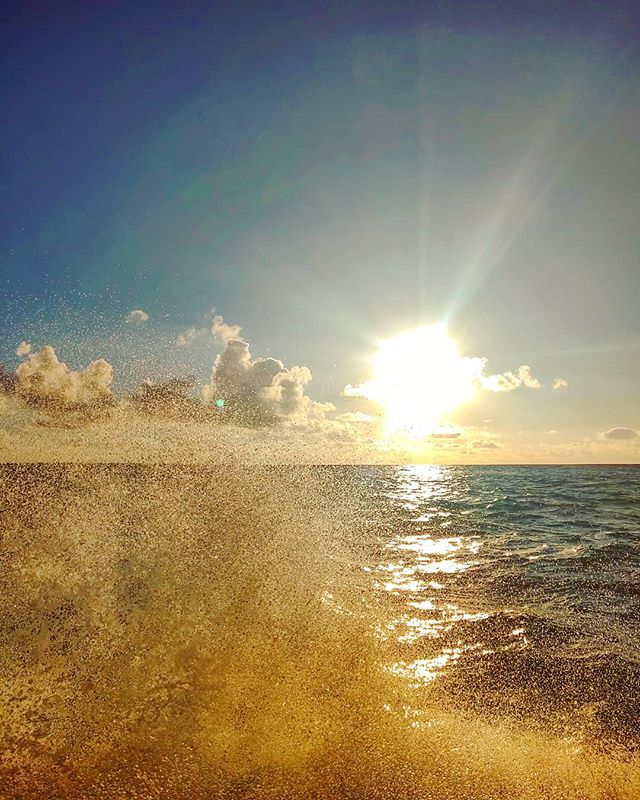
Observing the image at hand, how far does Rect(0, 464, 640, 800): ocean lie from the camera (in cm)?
414

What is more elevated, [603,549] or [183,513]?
[183,513]

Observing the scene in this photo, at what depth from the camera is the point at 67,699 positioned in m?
5.08

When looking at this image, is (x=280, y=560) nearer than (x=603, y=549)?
Yes

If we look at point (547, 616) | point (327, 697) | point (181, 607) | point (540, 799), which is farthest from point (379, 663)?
point (547, 616)

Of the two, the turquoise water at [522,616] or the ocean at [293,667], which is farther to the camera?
the turquoise water at [522,616]

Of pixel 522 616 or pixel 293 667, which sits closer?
pixel 293 667

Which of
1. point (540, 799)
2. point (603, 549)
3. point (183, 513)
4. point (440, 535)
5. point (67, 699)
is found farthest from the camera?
point (440, 535)

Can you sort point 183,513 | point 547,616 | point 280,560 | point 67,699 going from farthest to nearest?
point 183,513 → point 280,560 → point 547,616 → point 67,699

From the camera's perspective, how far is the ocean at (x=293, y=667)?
414 cm

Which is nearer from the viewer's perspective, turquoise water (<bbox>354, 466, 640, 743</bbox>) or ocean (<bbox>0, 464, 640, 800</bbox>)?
ocean (<bbox>0, 464, 640, 800</bbox>)

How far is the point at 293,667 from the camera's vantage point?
593 centimetres

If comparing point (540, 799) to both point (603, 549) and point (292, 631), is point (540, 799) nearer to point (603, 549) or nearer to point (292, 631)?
point (292, 631)

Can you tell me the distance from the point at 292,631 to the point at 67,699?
3.16 metres

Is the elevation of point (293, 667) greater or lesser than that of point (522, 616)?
greater
